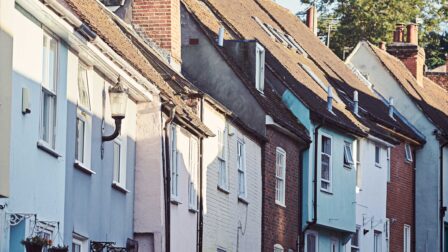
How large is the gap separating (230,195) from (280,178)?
15.0 feet

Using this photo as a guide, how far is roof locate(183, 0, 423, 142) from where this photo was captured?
136 ft

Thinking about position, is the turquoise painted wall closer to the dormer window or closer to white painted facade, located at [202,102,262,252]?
the dormer window

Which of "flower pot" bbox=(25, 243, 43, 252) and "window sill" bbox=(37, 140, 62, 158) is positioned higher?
"window sill" bbox=(37, 140, 62, 158)

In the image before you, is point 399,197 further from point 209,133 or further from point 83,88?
point 83,88

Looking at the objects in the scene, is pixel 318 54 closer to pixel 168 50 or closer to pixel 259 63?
pixel 259 63

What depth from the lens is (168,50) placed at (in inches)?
1319

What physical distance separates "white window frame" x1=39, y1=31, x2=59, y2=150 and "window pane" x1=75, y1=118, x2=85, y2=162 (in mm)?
1621

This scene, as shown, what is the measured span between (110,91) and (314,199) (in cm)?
1703

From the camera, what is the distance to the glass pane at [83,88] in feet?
79.5

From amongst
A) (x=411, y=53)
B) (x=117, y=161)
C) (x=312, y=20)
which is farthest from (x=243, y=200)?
(x=411, y=53)

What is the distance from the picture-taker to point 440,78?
2552 inches

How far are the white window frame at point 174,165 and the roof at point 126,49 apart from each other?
34 cm

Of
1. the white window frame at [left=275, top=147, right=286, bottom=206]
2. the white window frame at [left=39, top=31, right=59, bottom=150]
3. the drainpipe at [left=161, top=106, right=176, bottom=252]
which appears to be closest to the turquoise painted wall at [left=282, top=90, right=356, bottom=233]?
the white window frame at [left=275, top=147, right=286, bottom=206]

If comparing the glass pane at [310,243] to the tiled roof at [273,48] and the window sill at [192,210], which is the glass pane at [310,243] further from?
the window sill at [192,210]
